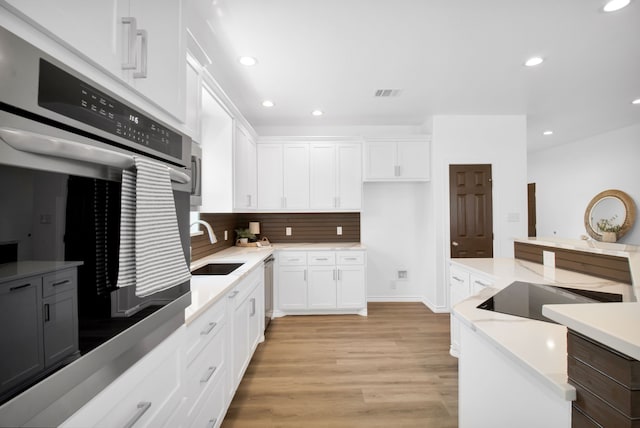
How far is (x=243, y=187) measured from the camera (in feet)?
11.0

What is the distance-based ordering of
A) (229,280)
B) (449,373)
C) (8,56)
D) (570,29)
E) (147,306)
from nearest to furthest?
(8,56) → (147,306) → (229,280) → (570,29) → (449,373)

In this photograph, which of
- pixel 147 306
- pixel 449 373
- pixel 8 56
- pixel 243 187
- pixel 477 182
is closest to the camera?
pixel 8 56

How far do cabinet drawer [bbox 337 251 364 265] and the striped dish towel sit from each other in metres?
3.12

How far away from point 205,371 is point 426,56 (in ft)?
9.62

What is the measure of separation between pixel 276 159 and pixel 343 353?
2.65 meters

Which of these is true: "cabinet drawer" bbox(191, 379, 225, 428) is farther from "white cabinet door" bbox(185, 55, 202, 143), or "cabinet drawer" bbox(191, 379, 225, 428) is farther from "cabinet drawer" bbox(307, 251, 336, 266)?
"cabinet drawer" bbox(307, 251, 336, 266)

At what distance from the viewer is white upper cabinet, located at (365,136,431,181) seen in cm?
415

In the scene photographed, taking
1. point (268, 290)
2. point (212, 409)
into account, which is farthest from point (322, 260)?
point (212, 409)

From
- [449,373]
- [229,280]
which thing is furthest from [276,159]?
[449,373]

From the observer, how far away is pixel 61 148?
1.72 feet

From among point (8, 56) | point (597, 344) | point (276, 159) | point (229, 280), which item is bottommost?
point (229, 280)

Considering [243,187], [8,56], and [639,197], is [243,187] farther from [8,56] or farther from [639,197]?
[639,197]

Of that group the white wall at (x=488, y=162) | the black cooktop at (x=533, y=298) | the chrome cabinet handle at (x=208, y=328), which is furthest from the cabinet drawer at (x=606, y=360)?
the white wall at (x=488, y=162)

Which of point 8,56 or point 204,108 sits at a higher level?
point 204,108
